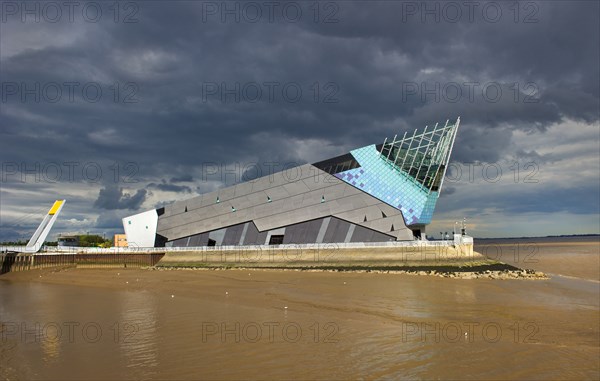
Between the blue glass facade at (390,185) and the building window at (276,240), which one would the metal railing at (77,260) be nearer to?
the building window at (276,240)

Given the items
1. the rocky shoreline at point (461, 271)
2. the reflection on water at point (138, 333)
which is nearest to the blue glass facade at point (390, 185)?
the rocky shoreline at point (461, 271)

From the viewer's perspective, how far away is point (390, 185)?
5503cm

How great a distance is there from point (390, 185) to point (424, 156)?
560 centimetres

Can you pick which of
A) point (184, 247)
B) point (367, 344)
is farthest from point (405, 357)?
point (184, 247)

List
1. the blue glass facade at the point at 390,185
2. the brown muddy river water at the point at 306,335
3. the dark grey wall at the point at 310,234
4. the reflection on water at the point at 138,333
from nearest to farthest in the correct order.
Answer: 1. the brown muddy river water at the point at 306,335
2. the reflection on water at the point at 138,333
3. the blue glass facade at the point at 390,185
4. the dark grey wall at the point at 310,234

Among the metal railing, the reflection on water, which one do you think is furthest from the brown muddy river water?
the metal railing

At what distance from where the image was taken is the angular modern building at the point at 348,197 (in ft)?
180

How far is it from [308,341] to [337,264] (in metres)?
34.0

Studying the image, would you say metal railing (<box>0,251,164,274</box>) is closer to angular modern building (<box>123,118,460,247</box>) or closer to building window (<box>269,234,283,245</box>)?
angular modern building (<box>123,118,460,247</box>)

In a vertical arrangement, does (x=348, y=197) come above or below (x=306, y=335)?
above

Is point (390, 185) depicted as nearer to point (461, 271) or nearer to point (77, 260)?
point (461, 271)

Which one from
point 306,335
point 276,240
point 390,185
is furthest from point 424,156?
point 306,335

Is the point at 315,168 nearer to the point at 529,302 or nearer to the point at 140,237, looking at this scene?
the point at 140,237

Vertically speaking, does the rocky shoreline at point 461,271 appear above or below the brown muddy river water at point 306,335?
below
